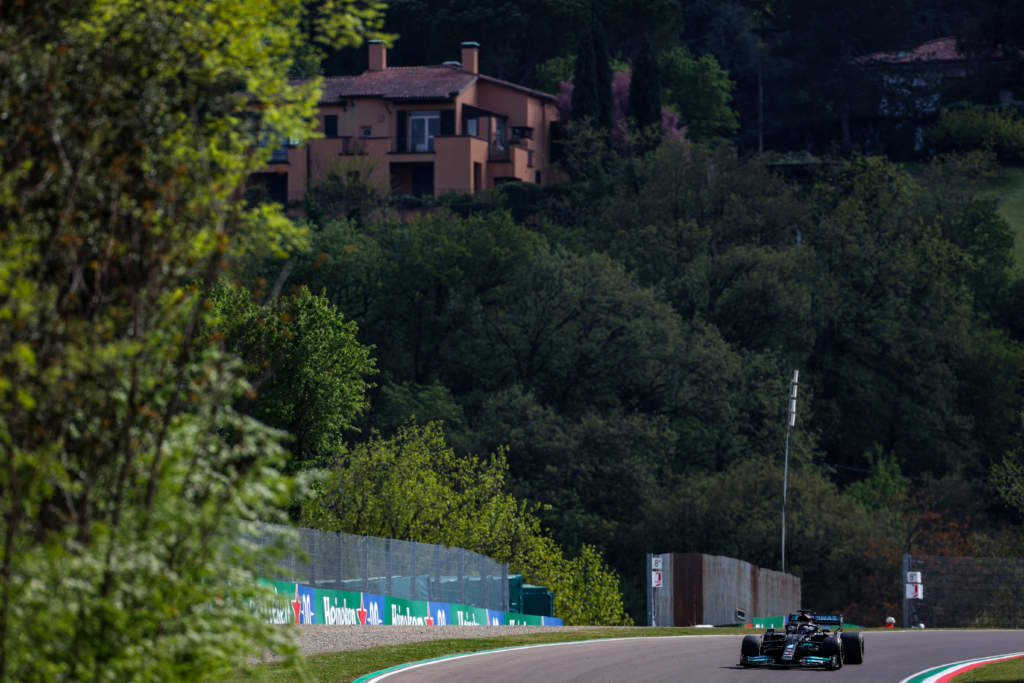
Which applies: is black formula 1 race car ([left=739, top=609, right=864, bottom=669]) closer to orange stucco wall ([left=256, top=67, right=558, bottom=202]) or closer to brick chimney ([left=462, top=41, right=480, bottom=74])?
orange stucco wall ([left=256, top=67, right=558, bottom=202])

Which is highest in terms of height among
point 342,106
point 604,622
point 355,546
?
point 342,106

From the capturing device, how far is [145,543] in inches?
385

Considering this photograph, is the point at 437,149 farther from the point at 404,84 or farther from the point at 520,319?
the point at 520,319

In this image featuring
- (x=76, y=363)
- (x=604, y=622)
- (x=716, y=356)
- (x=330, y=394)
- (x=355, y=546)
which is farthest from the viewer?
(x=716, y=356)

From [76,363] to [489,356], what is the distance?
77.2 m

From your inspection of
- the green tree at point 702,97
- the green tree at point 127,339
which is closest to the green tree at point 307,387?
the green tree at point 127,339

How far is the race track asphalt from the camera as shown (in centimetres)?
2358

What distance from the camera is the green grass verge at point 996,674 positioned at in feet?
79.5

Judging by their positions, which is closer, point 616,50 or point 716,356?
point 716,356

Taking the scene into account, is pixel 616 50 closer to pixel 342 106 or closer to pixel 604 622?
pixel 342 106

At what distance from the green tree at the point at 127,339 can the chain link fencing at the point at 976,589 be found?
5278 cm

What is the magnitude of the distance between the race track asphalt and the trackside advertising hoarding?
3.35 metres

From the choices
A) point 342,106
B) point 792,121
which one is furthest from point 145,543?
point 792,121

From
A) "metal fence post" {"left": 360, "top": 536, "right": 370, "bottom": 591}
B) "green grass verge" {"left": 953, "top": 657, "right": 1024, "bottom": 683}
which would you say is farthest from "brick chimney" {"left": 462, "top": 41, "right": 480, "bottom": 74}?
"green grass verge" {"left": 953, "top": 657, "right": 1024, "bottom": 683}
